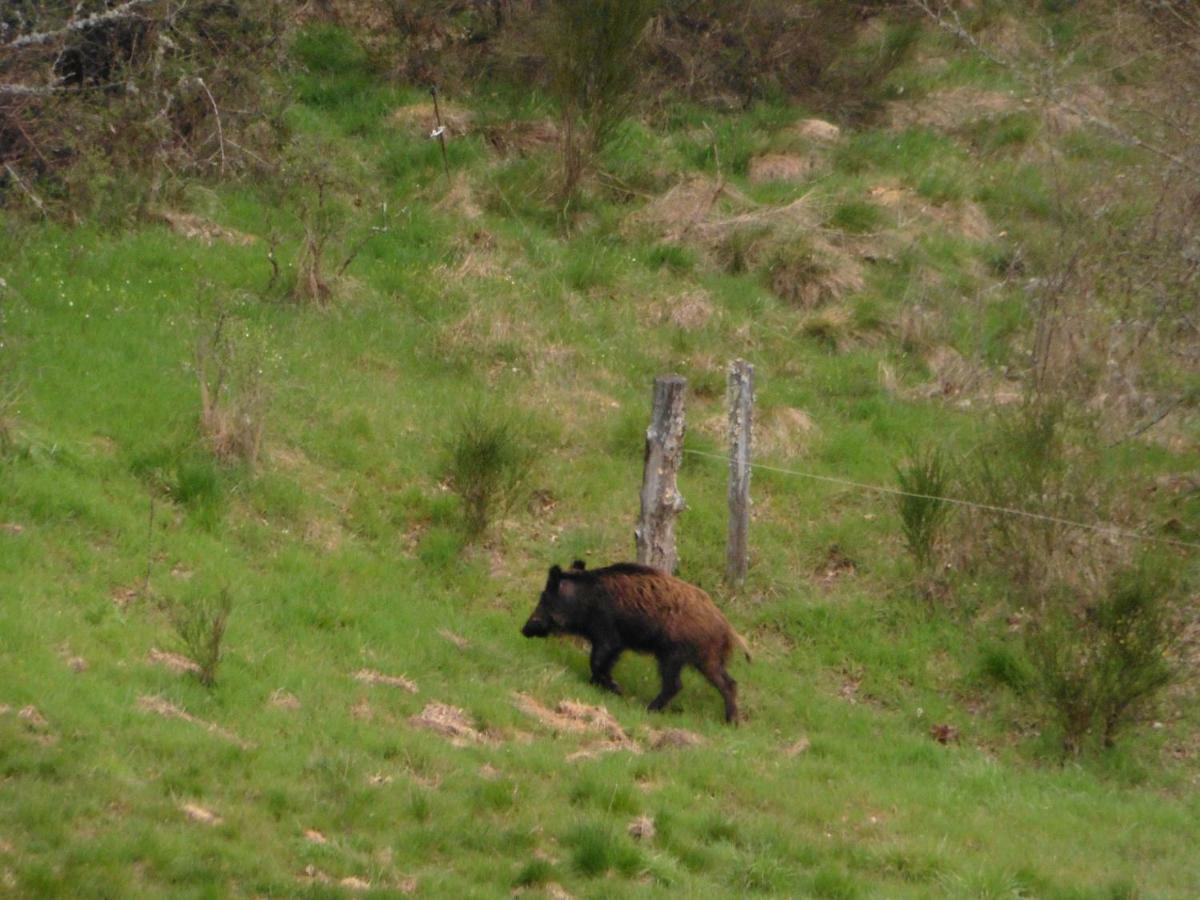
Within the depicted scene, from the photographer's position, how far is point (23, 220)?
1579 centimetres

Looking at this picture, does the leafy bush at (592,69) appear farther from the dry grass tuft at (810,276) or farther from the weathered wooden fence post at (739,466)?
the weathered wooden fence post at (739,466)

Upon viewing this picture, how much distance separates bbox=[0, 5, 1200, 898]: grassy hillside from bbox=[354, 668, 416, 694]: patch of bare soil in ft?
0.09

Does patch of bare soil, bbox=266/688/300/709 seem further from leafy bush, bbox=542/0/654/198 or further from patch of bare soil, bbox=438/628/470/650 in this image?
leafy bush, bbox=542/0/654/198

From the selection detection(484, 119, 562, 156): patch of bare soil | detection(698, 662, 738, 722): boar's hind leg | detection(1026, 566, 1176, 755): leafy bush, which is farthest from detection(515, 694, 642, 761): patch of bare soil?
detection(484, 119, 562, 156): patch of bare soil

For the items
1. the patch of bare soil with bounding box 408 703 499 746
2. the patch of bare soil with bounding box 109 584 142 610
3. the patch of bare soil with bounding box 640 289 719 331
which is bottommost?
the patch of bare soil with bounding box 408 703 499 746

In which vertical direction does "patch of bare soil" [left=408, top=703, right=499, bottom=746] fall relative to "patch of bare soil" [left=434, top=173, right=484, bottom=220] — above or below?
below

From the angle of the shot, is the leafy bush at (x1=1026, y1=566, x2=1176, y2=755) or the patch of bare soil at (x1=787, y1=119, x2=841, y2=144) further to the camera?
the patch of bare soil at (x1=787, y1=119, x2=841, y2=144)

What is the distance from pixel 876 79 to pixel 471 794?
1825 centimetres

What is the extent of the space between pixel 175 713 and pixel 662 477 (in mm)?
5212

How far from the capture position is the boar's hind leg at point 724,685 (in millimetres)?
12359

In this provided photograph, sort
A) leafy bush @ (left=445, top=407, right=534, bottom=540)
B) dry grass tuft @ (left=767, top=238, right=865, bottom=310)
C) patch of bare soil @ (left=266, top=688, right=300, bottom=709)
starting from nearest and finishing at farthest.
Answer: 1. patch of bare soil @ (left=266, top=688, right=300, bottom=709)
2. leafy bush @ (left=445, top=407, right=534, bottom=540)
3. dry grass tuft @ (left=767, top=238, right=865, bottom=310)

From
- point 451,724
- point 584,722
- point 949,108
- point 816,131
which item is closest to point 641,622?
point 584,722

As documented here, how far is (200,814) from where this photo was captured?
8.58 m

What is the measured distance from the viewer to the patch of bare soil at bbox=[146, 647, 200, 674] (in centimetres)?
1041
